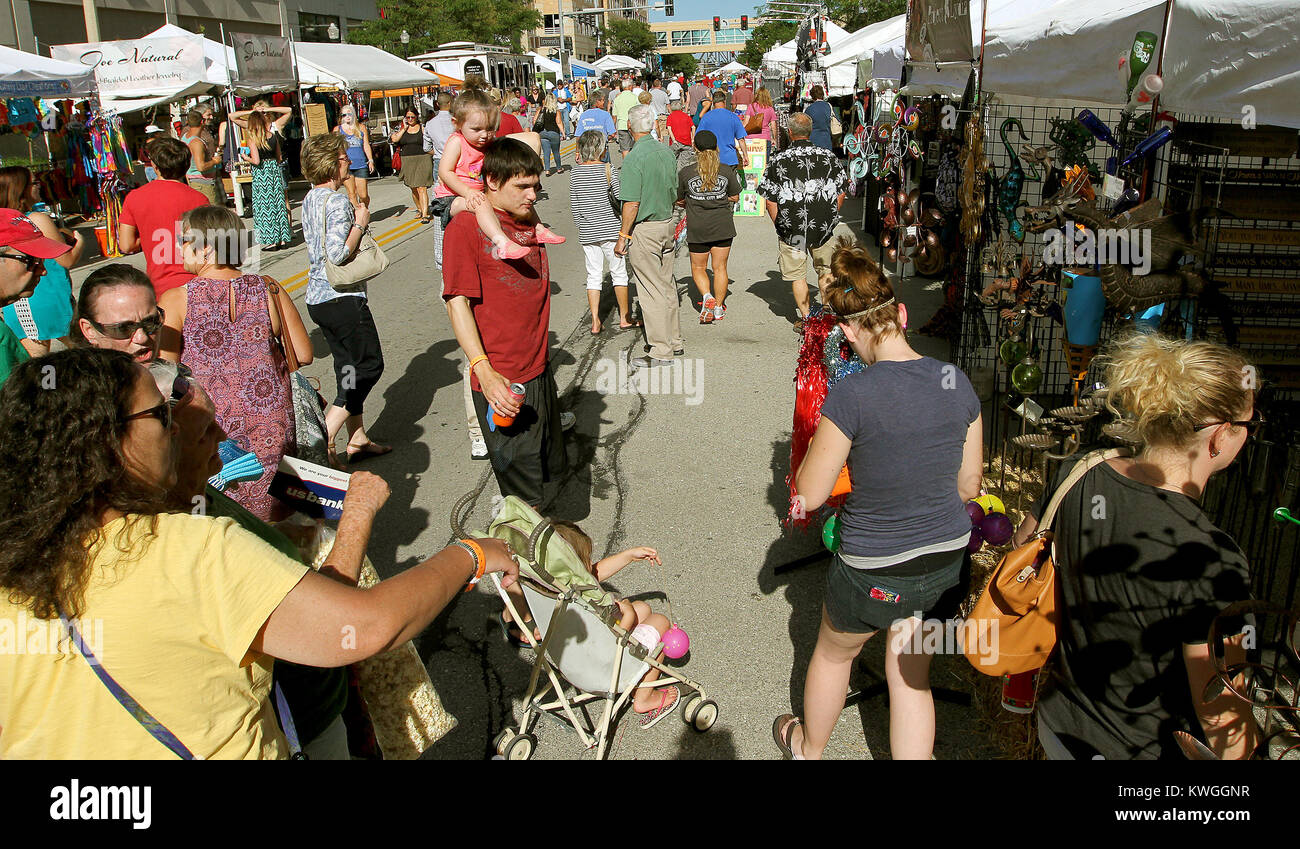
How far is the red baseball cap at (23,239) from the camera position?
3.52m

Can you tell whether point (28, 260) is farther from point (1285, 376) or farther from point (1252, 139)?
point (1285, 376)

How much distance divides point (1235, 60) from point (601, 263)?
586 cm

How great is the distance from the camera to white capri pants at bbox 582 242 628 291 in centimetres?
823

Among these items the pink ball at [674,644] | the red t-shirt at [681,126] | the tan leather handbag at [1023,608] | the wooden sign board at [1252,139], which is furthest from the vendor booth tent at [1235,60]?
the red t-shirt at [681,126]

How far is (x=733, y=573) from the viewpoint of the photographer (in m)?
4.54

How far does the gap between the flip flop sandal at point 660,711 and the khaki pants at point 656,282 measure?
15.3 feet

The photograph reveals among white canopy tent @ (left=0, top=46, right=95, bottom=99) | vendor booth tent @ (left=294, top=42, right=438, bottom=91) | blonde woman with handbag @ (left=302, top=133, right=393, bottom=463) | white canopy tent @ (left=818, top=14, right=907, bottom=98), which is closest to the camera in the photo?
blonde woman with handbag @ (left=302, top=133, right=393, bottom=463)

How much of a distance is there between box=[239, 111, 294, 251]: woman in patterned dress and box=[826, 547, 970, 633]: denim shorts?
1311cm

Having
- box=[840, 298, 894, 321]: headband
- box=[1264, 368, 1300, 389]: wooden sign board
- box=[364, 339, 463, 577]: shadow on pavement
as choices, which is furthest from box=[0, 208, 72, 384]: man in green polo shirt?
box=[1264, 368, 1300, 389]: wooden sign board

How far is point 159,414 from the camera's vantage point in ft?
5.57

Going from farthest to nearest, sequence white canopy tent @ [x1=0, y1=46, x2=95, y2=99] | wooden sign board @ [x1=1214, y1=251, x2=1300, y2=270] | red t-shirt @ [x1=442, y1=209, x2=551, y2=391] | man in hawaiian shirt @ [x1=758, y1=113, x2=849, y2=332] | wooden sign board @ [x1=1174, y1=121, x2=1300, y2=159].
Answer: white canopy tent @ [x1=0, y1=46, x2=95, y2=99] → man in hawaiian shirt @ [x1=758, y1=113, x2=849, y2=332] → wooden sign board @ [x1=1214, y1=251, x2=1300, y2=270] → wooden sign board @ [x1=1174, y1=121, x2=1300, y2=159] → red t-shirt @ [x1=442, y1=209, x2=551, y2=391]

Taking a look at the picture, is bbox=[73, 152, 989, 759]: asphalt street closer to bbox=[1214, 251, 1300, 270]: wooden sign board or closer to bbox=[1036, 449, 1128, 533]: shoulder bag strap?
bbox=[1036, 449, 1128, 533]: shoulder bag strap

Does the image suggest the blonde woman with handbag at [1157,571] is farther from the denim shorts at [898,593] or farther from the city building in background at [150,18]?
the city building in background at [150,18]
